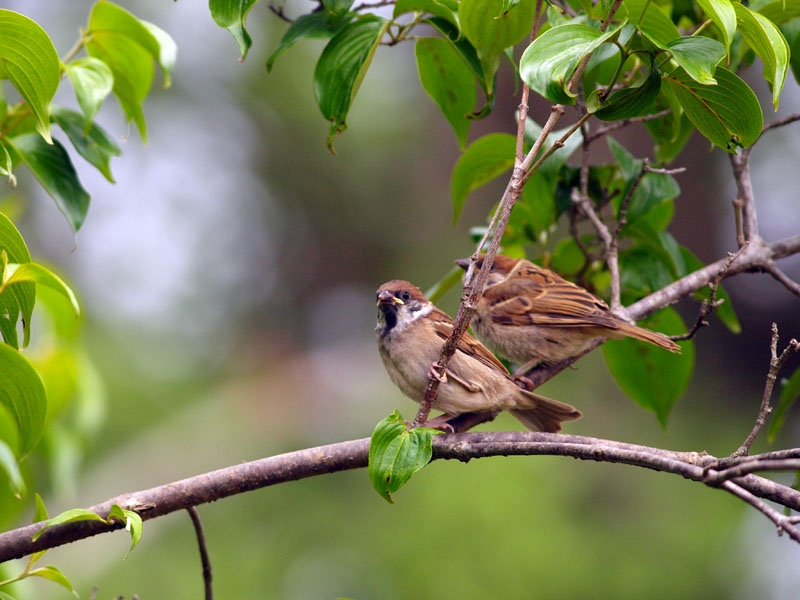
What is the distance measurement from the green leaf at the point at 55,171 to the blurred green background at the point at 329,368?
3.27 meters

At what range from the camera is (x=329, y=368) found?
337 inches

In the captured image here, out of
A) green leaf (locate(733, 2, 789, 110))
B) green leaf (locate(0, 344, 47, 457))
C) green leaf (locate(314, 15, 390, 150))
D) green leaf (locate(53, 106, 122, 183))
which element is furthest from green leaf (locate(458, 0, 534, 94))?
green leaf (locate(0, 344, 47, 457))

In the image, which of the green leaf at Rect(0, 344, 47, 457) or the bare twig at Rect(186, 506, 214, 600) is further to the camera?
the bare twig at Rect(186, 506, 214, 600)

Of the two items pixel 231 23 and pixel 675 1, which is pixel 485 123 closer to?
pixel 675 1

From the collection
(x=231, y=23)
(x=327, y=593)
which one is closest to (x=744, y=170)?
(x=231, y=23)

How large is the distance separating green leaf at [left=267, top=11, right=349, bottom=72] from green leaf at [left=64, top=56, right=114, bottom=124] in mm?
482

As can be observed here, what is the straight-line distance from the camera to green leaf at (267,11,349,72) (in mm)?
2275

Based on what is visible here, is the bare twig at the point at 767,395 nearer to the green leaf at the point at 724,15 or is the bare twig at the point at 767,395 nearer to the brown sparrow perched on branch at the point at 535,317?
the green leaf at the point at 724,15

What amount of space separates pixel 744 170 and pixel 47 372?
283cm

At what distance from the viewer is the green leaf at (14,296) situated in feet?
5.33

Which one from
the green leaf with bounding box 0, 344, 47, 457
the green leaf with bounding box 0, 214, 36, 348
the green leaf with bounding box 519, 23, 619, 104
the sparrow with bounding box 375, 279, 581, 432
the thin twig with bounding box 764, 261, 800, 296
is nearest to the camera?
the green leaf with bounding box 0, 344, 47, 457

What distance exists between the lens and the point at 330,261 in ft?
31.3

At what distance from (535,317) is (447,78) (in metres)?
1.60

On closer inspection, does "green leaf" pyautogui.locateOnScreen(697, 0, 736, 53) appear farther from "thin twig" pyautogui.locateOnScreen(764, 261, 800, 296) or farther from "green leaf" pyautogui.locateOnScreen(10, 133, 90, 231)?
"green leaf" pyautogui.locateOnScreen(10, 133, 90, 231)
